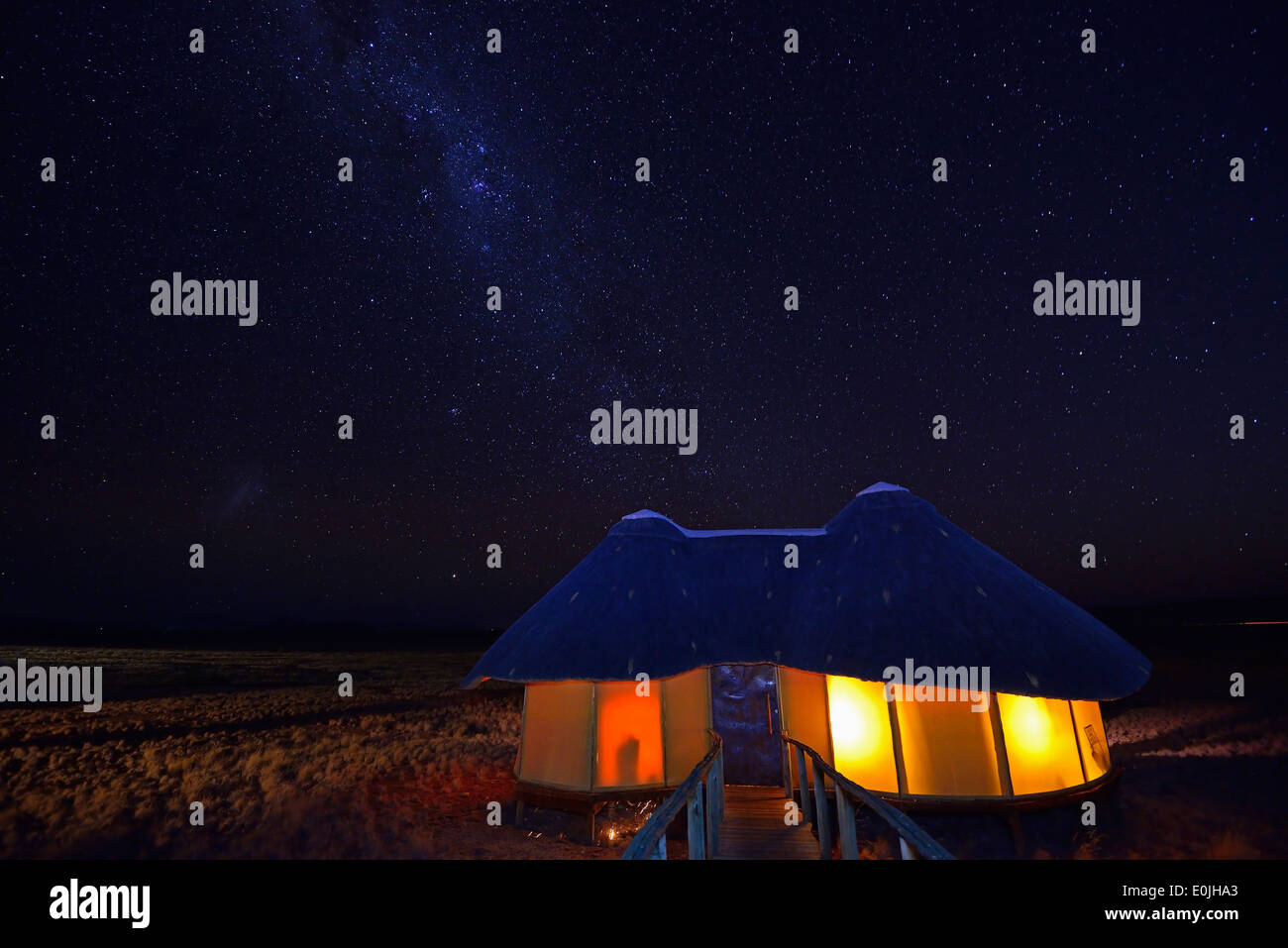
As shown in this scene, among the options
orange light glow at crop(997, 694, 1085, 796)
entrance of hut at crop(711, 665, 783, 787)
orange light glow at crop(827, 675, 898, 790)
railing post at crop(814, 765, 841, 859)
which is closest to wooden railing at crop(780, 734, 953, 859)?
railing post at crop(814, 765, 841, 859)

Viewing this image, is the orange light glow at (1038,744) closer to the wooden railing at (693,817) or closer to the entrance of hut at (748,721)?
the entrance of hut at (748,721)

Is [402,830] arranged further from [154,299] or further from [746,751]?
[154,299]

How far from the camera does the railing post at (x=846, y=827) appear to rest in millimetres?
5559

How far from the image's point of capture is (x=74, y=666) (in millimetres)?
42656

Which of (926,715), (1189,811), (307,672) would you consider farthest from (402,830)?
(307,672)

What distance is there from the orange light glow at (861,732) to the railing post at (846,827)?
407 centimetres

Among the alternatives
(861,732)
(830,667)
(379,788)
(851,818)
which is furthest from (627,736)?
Result: (379,788)

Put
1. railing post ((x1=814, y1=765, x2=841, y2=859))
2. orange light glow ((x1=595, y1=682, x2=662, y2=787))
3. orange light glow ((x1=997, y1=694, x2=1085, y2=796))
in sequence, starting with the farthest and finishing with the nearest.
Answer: orange light glow ((x1=595, y1=682, x2=662, y2=787)) → orange light glow ((x1=997, y1=694, x2=1085, y2=796)) → railing post ((x1=814, y1=765, x2=841, y2=859))

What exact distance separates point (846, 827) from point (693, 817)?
60.7 inches

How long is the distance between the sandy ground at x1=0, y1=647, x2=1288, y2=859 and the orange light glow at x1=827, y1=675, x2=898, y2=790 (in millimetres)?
953

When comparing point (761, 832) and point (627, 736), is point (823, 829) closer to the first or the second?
point (761, 832)

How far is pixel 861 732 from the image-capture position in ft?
33.0

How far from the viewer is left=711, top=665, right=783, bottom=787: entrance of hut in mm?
11297

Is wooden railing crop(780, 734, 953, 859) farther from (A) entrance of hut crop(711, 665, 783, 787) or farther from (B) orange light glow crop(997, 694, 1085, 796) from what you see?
(B) orange light glow crop(997, 694, 1085, 796)
